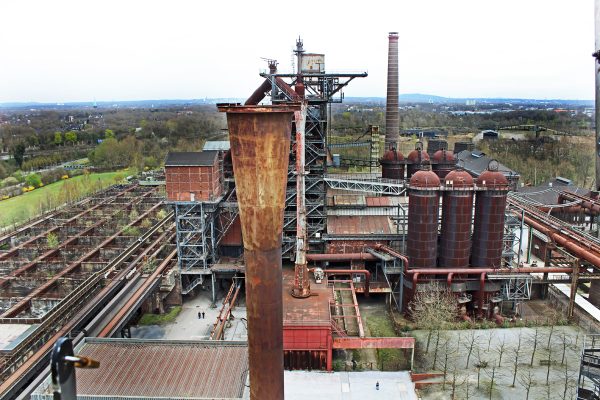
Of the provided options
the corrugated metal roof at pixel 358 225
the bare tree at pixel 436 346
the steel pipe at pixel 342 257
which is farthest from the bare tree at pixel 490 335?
the corrugated metal roof at pixel 358 225

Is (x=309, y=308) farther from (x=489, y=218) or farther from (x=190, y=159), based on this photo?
(x=489, y=218)

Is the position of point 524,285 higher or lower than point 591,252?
lower

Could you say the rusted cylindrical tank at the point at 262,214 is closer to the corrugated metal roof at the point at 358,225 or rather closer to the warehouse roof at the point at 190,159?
the warehouse roof at the point at 190,159

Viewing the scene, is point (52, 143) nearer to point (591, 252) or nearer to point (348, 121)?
point (348, 121)

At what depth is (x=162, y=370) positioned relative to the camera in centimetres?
1788

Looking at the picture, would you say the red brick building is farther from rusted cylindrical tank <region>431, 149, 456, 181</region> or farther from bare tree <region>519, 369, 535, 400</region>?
rusted cylindrical tank <region>431, 149, 456, 181</region>

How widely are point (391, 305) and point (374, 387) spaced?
951 cm

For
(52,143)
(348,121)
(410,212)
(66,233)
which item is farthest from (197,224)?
(348,121)

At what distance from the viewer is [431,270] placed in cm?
2802

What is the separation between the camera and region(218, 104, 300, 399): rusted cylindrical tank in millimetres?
11273

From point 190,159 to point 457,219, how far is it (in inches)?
682

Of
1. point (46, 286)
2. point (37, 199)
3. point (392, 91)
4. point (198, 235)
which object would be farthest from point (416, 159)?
point (37, 199)

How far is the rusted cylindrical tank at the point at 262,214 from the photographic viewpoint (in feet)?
37.0

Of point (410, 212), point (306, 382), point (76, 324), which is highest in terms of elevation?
point (410, 212)
